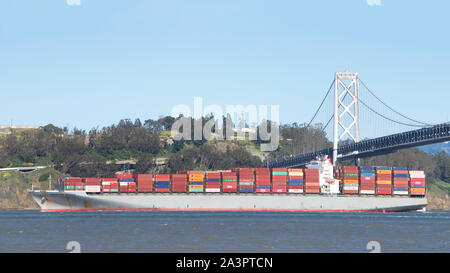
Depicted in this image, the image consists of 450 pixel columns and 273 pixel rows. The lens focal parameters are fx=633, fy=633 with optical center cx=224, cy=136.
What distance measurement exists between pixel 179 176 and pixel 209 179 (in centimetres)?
451

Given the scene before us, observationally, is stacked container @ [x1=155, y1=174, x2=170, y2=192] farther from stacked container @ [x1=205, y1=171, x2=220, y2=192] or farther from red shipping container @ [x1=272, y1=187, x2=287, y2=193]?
red shipping container @ [x1=272, y1=187, x2=287, y2=193]

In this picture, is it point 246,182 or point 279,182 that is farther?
point 279,182

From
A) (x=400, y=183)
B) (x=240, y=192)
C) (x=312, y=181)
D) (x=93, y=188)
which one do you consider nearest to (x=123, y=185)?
(x=93, y=188)

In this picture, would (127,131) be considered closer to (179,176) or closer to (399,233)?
(179,176)

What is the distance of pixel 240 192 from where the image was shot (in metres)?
93.2

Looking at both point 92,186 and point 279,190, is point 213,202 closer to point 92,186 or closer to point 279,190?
point 279,190

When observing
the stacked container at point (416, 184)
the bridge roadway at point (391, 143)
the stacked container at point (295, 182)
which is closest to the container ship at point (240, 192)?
the stacked container at point (295, 182)

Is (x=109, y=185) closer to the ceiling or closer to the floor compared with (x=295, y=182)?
closer to the floor

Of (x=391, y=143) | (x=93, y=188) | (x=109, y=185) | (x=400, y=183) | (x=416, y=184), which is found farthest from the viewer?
(x=391, y=143)

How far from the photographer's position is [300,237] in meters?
49.6

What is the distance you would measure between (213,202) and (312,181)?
15.3 m

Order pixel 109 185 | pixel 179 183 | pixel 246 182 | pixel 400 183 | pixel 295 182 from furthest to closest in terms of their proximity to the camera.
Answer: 1. pixel 400 183
2. pixel 295 182
3. pixel 109 185
4. pixel 179 183
5. pixel 246 182

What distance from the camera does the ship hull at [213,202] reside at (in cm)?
9294
